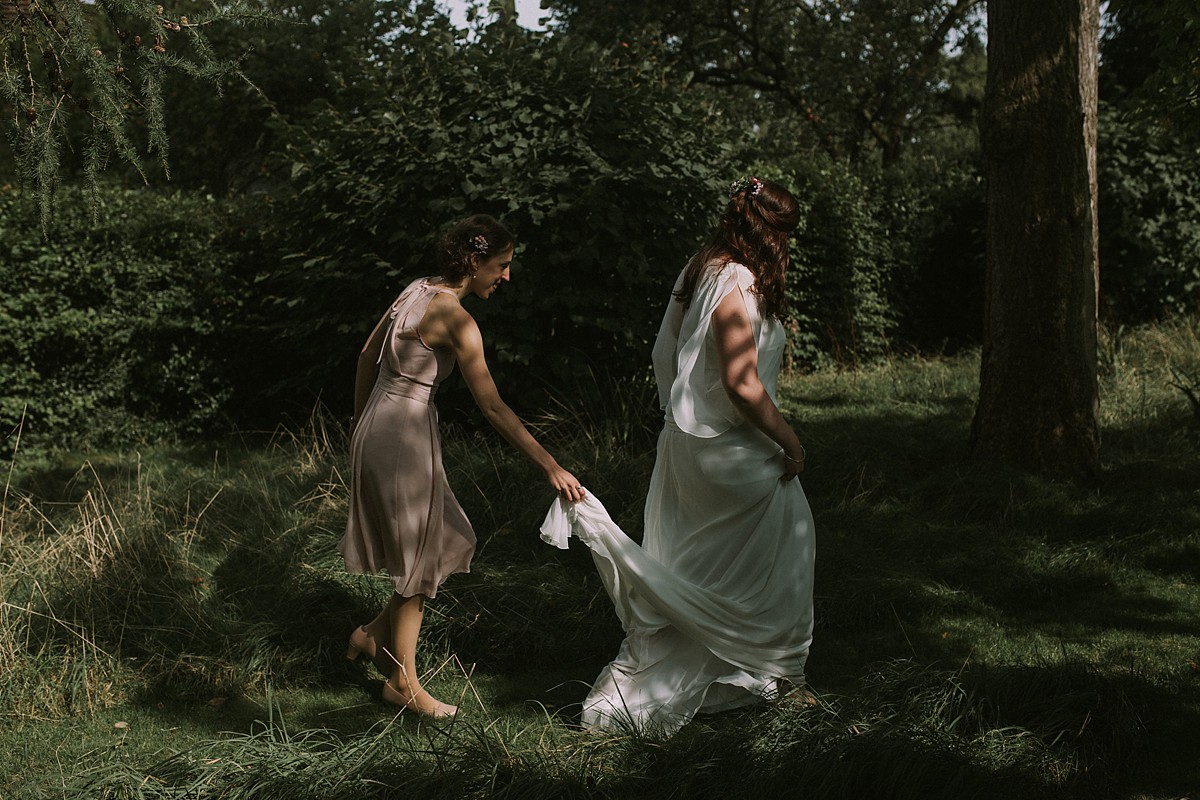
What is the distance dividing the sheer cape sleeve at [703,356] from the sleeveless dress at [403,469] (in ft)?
3.07

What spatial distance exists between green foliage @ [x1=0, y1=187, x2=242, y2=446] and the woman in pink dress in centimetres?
623

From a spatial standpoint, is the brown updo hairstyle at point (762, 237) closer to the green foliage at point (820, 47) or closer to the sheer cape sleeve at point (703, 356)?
the sheer cape sleeve at point (703, 356)

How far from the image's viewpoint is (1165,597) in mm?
5914

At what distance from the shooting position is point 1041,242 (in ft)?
23.5

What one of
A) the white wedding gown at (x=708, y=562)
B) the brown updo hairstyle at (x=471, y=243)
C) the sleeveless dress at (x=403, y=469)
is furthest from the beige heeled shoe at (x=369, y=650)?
the brown updo hairstyle at (x=471, y=243)

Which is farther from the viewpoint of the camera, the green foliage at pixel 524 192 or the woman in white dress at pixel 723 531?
the green foliage at pixel 524 192

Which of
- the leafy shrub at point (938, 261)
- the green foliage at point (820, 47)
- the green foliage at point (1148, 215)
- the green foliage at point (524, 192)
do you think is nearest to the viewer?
the green foliage at point (524, 192)

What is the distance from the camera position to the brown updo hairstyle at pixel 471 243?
Result: 14.6ft

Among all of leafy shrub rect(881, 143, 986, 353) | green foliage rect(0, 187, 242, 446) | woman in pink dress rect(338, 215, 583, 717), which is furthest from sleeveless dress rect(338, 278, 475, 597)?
leafy shrub rect(881, 143, 986, 353)

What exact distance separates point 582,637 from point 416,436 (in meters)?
1.51

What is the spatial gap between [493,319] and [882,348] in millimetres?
7561

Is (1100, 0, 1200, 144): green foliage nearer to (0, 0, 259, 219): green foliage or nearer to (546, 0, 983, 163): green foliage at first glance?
(0, 0, 259, 219): green foliage

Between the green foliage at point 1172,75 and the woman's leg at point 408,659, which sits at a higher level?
the green foliage at point 1172,75

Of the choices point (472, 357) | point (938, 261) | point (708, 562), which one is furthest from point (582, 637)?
point (938, 261)
